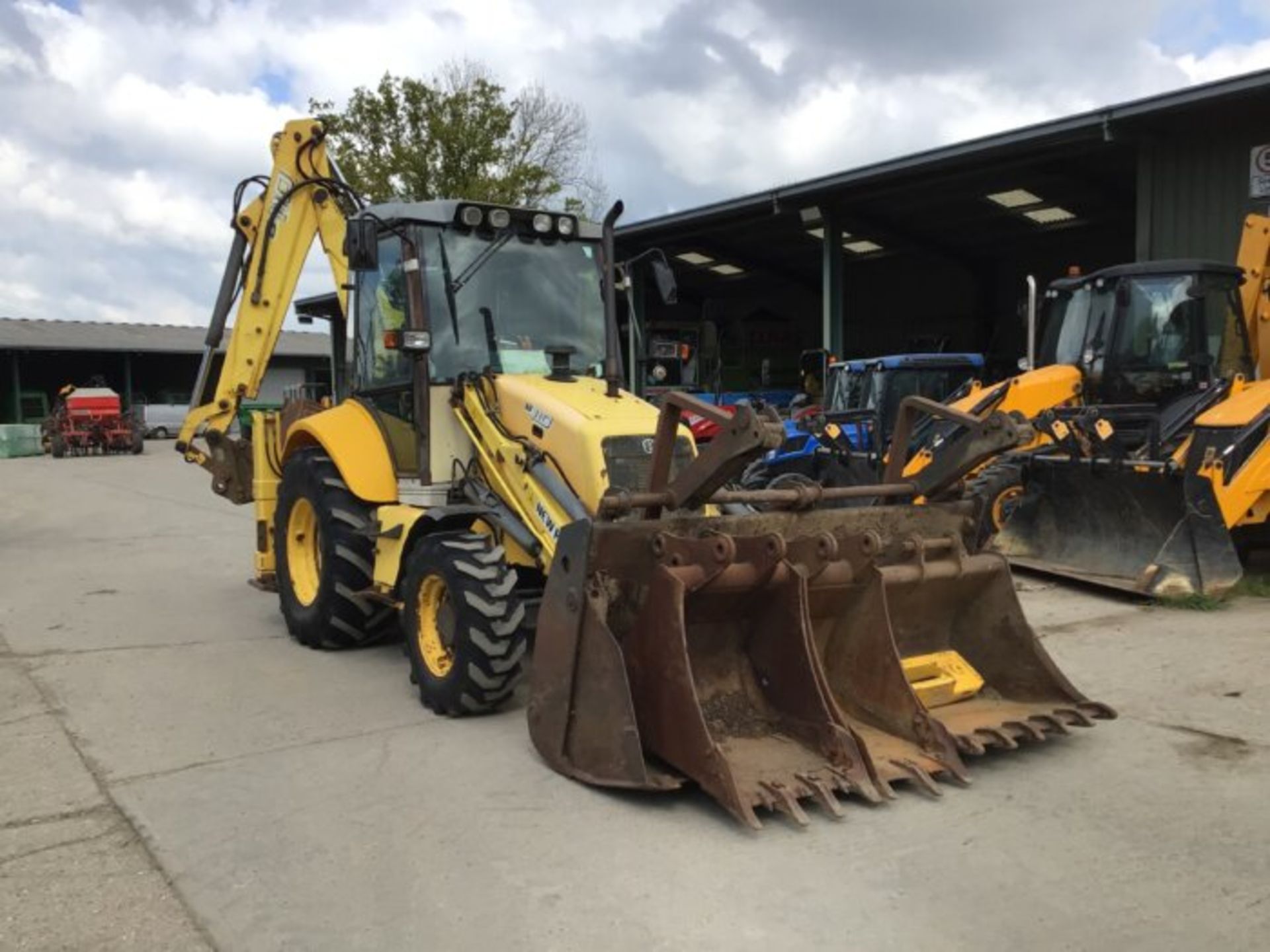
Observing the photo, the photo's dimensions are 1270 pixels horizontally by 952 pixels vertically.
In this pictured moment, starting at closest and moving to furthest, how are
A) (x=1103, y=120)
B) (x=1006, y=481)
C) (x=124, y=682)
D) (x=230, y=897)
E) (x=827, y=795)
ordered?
1. (x=230, y=897)
2. (x=827, y=795)
3. (x=124, y=682)
4. (x=1006, y=481)
5. (x=1103, y=120)

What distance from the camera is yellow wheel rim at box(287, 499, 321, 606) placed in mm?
7398

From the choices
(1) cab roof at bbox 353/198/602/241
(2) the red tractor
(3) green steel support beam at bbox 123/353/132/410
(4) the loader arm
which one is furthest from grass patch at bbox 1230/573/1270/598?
(3) green steel support beam at bbox 123/353/132/410

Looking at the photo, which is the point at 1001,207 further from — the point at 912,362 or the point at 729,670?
the point at 729,670

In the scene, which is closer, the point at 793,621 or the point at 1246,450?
the point at 793,621

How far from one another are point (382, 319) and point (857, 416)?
766cm

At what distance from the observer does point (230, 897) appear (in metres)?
3.60

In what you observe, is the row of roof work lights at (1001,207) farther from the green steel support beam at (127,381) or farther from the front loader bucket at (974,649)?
the green steel support beam at (127,381)

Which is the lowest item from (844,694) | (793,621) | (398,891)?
(398,891)

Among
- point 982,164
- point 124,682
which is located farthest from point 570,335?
point 982,164

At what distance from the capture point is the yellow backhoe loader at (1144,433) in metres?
8.19

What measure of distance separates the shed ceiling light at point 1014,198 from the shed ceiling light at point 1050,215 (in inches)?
23.5

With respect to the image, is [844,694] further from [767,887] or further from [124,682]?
[124,682]

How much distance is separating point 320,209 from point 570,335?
9.33 feet

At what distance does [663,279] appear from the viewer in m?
6.46
